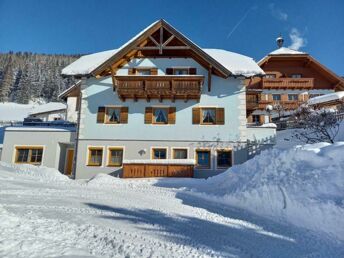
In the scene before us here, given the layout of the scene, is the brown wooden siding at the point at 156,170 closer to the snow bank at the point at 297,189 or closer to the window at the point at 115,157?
the window at the point at 115,157

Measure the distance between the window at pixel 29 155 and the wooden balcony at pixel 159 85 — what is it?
23.0 feet

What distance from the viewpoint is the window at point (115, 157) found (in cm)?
1644

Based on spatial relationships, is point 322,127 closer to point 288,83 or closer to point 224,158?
point 224,158

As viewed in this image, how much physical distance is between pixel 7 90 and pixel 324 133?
322 feet

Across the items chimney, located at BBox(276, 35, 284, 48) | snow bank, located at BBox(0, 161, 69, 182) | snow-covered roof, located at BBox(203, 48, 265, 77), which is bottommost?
snow bank, located at BBox(0, 161, 69, 182)

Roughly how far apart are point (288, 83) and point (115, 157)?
75.5 ft

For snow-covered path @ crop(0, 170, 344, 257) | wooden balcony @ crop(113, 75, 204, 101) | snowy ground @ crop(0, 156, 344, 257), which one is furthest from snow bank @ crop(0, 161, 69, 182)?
wooden balcony @ crop(113, 75, 204, 101)

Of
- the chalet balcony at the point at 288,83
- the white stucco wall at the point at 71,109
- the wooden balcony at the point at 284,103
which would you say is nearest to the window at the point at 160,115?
the wooden balcony at the point at 284,103

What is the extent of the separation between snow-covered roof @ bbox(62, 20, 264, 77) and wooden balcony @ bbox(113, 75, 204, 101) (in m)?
2.17

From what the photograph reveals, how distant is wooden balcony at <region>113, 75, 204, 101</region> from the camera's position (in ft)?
53.1

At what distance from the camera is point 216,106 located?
1723 cm

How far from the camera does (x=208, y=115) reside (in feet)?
56.6

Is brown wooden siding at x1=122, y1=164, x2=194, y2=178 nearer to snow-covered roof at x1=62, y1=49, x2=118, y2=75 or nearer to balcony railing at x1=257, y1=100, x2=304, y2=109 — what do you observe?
snow-covered roof at x1=62, y1=49, x2=118, y2=75

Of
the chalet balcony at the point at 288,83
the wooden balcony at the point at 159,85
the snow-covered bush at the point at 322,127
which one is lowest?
the snow-covered bush at the point at 322,127
